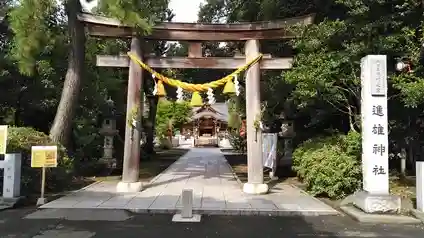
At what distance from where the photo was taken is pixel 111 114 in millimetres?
18891

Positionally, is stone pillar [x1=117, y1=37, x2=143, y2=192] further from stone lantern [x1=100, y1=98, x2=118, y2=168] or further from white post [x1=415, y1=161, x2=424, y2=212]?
white post [x1=415, y1=161, x2=424, y2=212]

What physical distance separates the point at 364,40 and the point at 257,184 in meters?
5.38

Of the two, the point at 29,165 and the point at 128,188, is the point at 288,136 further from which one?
the point at 29,165

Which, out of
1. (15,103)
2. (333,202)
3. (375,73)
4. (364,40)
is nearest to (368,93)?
(375,73)

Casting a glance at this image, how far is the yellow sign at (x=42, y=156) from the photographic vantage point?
35.4 ft

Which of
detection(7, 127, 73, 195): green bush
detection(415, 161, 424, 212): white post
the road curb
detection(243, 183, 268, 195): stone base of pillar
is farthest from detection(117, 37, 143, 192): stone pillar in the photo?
detection(415, 161, 424, 212): white post

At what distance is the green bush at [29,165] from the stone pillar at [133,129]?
2040 mm

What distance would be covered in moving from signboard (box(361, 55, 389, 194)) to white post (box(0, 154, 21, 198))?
8956mm

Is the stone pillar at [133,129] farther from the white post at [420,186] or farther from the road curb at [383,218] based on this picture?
the white post at [420,186]

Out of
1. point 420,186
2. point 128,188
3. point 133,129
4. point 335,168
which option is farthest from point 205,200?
point 420,186

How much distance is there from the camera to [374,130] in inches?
398

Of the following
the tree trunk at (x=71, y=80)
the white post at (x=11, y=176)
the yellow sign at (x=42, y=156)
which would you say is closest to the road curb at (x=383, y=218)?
the yellow sign at (x=42, y=156)

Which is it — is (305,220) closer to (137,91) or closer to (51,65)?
(137,91)

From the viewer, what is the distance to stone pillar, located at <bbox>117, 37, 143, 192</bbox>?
1302cm
